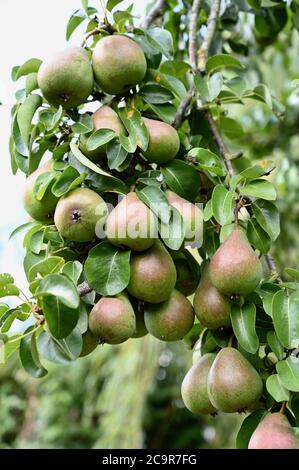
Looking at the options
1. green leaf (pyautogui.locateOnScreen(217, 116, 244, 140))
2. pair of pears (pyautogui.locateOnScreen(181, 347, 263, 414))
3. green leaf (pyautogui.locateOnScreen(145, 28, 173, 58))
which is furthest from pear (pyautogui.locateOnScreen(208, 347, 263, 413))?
green leaf (pyautogui.locateOnScreen(217, 116, 244, 140))

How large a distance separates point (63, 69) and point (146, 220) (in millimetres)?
251

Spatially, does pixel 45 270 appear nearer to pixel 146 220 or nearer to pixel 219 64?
pixel 146 220

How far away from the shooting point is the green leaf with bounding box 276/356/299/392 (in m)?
0.74

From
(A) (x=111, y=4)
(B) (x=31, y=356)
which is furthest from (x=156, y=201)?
(A) (x=111, y=4)

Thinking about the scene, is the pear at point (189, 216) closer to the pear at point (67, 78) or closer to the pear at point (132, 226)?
the pear at point (132, 226)

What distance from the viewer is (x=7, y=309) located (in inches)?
31.7

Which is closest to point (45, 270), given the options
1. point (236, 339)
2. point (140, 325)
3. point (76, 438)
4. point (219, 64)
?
point (140, 325)

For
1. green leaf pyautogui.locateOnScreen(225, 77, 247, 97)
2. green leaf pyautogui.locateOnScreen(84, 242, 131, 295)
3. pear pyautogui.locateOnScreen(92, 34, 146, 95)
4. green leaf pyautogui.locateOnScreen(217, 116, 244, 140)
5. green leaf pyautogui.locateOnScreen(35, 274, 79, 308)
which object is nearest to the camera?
green leaf pyautogui.locateOnScreen(35, 274, 79, 308)

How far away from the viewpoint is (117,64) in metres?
0.89

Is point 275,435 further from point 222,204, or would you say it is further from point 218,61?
point 218,61

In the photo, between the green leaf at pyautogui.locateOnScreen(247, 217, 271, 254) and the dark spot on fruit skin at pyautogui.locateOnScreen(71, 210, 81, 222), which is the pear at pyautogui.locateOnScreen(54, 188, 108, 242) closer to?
the dark spot on fruit skin at pyautogui.locateOnScreen(71, 210, 81, 222)

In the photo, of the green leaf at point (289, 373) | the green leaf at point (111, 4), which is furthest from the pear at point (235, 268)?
the green leaf at point (111, 4)

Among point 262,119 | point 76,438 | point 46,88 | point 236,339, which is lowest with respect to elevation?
point 76,438

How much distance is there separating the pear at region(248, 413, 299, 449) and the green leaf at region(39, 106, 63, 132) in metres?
0.48
